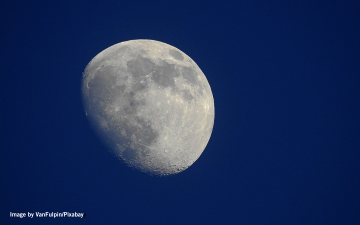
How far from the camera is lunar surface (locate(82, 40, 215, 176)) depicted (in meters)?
7.03

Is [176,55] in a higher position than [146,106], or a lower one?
higher

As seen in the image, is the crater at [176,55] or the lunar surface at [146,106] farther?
the crater at [176,55]

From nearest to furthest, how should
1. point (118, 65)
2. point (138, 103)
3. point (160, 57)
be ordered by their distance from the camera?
point (138, 103)
point (118, 65)
point (160, 57)

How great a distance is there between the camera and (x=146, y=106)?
694cm

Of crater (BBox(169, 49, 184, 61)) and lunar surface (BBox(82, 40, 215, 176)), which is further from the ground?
crater (BBox(169, 49, 184, 61))

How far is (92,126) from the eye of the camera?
24.9 feet

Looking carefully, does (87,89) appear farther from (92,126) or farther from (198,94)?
(198,94)

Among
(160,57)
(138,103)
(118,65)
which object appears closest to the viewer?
(138,103)


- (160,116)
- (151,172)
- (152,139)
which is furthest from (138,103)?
(151,172)

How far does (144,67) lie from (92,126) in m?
2.66

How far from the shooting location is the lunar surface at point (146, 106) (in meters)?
7.03

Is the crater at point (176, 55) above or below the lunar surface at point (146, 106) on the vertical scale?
above

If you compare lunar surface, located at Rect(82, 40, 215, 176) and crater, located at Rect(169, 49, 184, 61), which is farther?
crater, located at Rect(169, 49, 184, 61)

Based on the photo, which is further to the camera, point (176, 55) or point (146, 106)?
point (176, 55)
